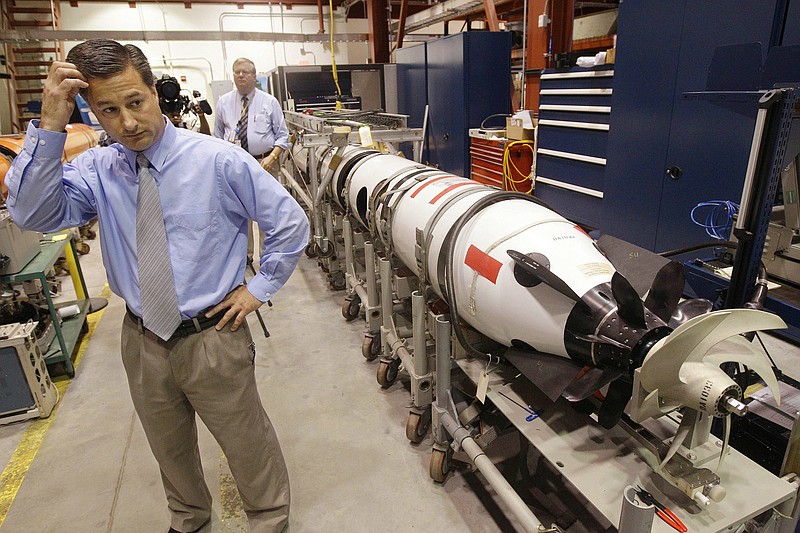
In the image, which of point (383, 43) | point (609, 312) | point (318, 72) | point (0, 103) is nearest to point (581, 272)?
point (609, 312)

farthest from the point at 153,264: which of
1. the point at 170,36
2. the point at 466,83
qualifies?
the point at 170,36

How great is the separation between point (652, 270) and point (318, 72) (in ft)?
18.3

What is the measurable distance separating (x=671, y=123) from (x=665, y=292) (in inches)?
90.8

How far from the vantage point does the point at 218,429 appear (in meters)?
1.57

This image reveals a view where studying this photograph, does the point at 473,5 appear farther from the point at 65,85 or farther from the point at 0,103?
the point at 0,103

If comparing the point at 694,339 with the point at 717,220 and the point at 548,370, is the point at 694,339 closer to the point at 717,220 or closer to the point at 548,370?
the point at 548,370

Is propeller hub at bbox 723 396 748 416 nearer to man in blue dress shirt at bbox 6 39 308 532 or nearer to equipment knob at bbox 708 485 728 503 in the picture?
equipment knob at bbox 708 485 728 503

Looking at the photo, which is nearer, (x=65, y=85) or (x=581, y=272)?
(x=65, y=85)

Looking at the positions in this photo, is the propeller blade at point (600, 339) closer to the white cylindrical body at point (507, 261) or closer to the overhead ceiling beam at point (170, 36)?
the white cylindrical body at point (507, 261)

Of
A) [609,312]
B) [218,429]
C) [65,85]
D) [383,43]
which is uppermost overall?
[383,43]

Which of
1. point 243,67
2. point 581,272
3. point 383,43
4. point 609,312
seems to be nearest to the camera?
point 609,312

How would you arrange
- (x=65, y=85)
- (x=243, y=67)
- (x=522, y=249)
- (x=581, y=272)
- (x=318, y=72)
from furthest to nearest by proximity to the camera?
1. (x=318, y=72)
2. (x=243, y=67)
3. (x=522, y=249)
4. (x=581, y=272)
5. (x=65, y=85)

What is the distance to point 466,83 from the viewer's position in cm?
493

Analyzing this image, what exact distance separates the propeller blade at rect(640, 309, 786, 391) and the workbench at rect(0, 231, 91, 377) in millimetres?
2835
